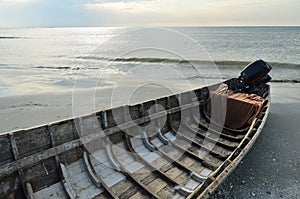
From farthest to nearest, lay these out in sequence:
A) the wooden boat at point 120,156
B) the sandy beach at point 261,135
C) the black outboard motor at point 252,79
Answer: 1. the black outboard motor at point 252,79
2. the sandy beach at point 261,135
3. the wooden boat at point 120,156

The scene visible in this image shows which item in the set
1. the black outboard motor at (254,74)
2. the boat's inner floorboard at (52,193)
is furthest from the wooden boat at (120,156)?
the black outboard motor at (254,74)

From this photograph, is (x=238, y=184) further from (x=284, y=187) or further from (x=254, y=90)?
(x=254, y=90)

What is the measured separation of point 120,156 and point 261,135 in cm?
482

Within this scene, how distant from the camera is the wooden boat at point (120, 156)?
348cm

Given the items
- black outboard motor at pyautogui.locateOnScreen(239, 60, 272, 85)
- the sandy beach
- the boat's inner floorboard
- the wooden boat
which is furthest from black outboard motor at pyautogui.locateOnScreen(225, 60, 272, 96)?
the boat's inner floorboard

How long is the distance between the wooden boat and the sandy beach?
699 millimetres

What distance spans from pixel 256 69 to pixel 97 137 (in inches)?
254

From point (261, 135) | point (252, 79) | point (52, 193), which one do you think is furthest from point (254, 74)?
point (52, 193)

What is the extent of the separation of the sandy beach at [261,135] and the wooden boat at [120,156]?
0.70 meters

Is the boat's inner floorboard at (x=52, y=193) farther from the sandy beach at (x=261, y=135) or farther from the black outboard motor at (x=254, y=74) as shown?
the black outboard motor at (x=254, y=74)

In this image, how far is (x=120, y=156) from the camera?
4.61 meters

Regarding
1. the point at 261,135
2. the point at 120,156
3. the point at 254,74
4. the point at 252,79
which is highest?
the point at 254,74

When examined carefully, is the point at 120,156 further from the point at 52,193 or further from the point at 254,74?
the point at 254,74

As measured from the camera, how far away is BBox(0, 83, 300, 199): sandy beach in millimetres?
4820
